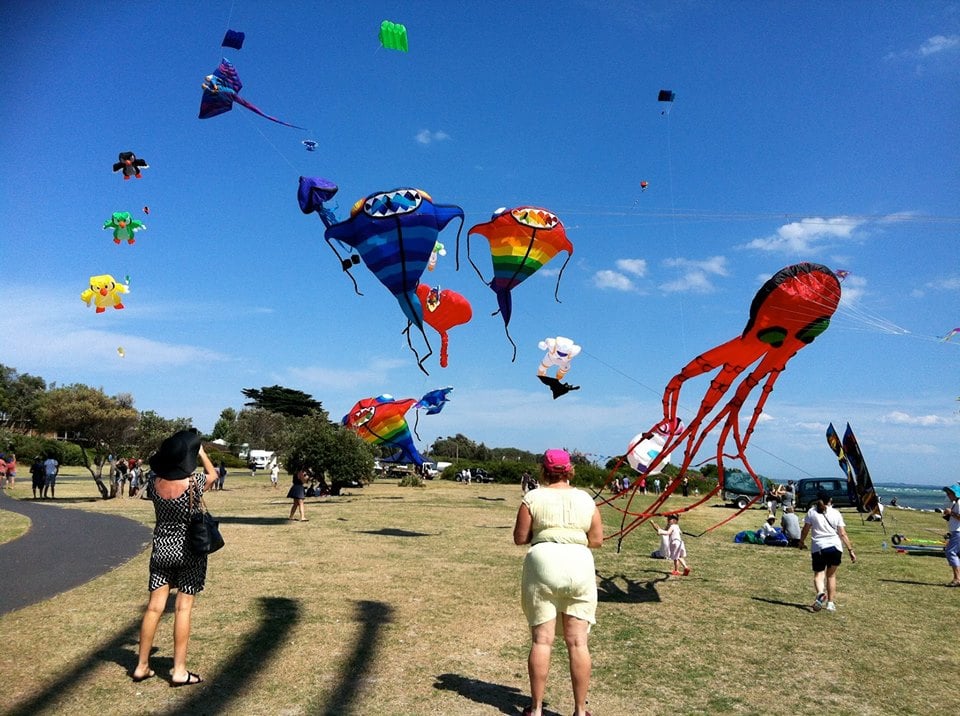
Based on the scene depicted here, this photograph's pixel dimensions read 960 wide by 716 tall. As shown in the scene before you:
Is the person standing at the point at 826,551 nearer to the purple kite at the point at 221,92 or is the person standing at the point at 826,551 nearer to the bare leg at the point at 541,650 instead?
the bare leg at the point at 541,650

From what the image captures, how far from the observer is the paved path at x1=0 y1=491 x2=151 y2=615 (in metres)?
7.82

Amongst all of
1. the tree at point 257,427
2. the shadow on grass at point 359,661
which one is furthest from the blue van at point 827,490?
the tree at point 257,427

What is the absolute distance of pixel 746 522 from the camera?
22.3 metres

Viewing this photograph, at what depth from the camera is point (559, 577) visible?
3.89 meters

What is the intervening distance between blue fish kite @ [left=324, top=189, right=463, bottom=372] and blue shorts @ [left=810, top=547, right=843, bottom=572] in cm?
689

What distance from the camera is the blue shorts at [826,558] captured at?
309 inches

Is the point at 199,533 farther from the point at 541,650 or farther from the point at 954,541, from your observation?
the point at 954,541

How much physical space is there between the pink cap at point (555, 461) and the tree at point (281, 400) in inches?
2731

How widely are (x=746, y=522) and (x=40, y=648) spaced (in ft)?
70.9

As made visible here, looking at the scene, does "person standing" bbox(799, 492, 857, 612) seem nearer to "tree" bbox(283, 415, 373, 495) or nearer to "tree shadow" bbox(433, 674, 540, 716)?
"tree shadow" bbox(433, 674, 540, 716)

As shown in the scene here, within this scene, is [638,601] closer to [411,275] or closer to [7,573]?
[411,275]

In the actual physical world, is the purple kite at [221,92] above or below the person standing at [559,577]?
above

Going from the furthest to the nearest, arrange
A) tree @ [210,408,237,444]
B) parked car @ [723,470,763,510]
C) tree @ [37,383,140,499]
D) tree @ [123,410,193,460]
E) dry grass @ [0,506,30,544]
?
1. tree @ [210,408,237,444]
2. tree @ [37,383,140,499]
3. parked car @ [723,470,763,510]
4. tree @ [123,410,193,460]
5. dry grass @ [0,506,30,544]

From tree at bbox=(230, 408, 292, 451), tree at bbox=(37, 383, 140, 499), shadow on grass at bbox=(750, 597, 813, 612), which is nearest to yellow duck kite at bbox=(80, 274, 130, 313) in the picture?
shadow on grass at bbox=(750, 597, 813, 612)
